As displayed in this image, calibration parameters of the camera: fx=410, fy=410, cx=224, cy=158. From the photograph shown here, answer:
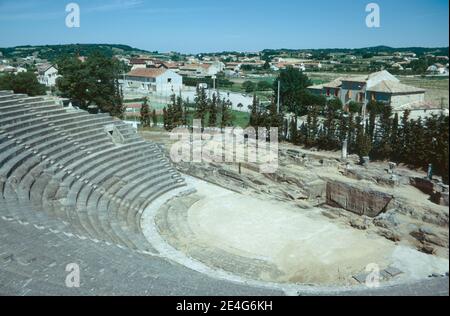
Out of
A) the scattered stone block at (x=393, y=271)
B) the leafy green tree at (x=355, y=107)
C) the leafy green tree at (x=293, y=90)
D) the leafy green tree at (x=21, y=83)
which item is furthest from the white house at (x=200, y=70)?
the scattered stone block at (x=393, y=271)

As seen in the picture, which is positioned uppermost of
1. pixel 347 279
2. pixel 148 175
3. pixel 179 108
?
pixel 179 108

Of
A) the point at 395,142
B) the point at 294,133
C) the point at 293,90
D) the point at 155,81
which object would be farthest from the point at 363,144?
the point at 155,81

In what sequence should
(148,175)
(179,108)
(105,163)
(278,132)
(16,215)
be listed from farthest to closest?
(179,108)
(278,132)
(148,175)
(105,163)
(16,215)

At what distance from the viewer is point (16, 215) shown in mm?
9586

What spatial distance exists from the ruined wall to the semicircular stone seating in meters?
6.75

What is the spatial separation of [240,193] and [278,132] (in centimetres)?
964

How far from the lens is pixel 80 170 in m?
15.2

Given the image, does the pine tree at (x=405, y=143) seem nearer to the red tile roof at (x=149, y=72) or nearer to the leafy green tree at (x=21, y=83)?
the leafy green tree at (x=21, y=83)

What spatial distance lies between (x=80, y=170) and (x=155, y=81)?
4172 centimetres

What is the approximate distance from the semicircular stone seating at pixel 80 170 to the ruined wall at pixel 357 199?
22.1 feet

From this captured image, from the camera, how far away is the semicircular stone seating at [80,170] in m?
11.7

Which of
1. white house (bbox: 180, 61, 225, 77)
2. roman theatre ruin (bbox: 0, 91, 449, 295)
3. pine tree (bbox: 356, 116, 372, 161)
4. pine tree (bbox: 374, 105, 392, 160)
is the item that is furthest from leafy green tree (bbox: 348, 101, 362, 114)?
white house (bbox: 180, 61, 225, 77)
